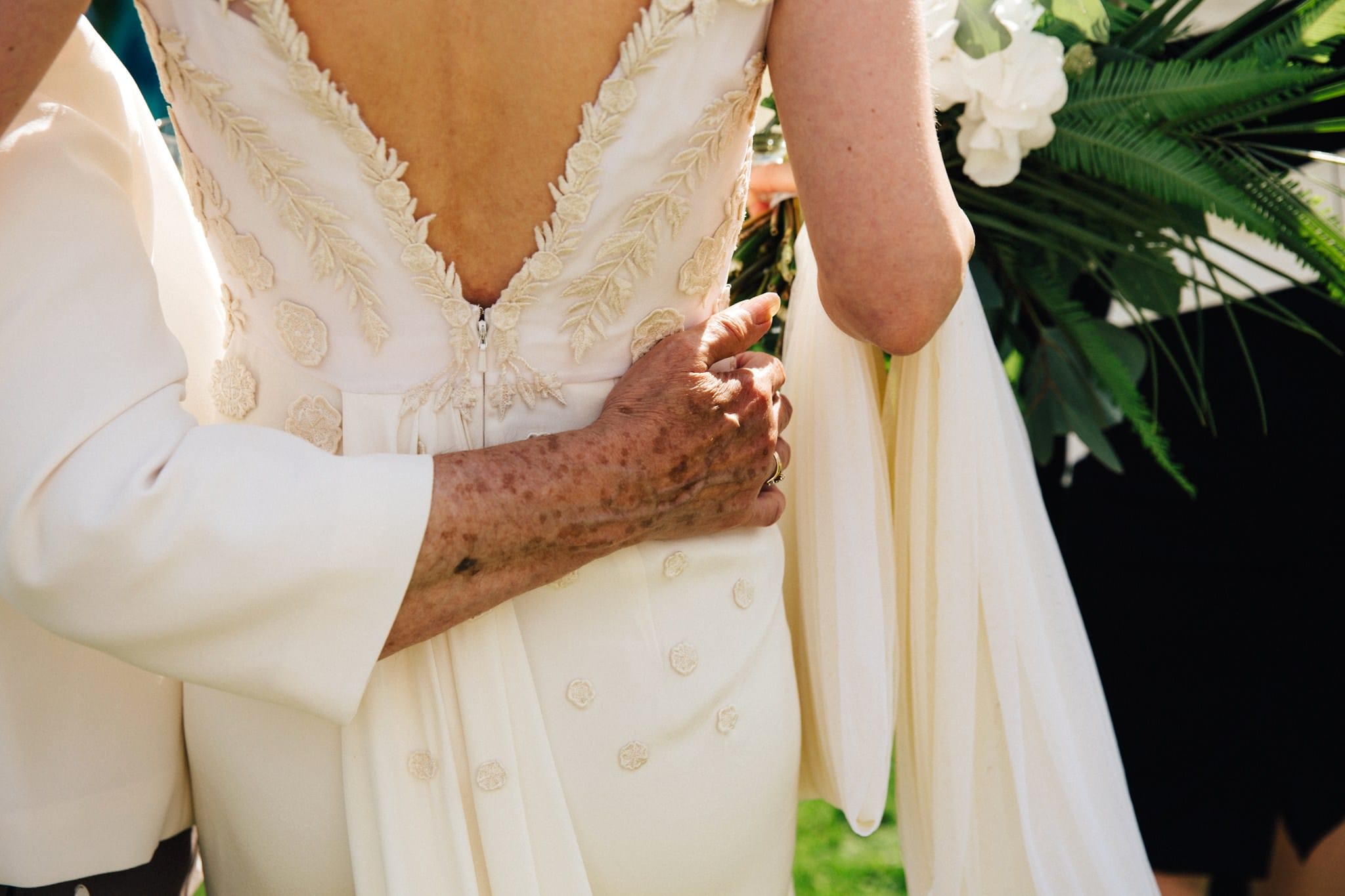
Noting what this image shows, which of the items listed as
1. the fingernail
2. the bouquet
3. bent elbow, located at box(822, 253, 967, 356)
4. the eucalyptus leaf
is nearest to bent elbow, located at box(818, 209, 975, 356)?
bent elbow, located at box(822, 253, 967, 356)

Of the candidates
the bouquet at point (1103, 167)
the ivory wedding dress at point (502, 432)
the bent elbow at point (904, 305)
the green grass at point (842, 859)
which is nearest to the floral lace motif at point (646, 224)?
the ivory wedding dress at point (502, 432)

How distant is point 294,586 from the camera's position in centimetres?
111

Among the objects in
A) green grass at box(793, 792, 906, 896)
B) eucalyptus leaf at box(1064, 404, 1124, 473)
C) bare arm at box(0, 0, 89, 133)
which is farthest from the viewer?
green grass at box(793, 792, 906, 896)

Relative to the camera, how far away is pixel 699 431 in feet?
4.36

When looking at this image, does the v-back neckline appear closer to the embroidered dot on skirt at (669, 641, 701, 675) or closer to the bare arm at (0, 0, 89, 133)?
the bare arm at (0, 0, 89, 133)

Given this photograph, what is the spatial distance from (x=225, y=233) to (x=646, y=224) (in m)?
0.48

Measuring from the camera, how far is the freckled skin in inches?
46.4

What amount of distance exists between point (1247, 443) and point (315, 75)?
2.39 metres

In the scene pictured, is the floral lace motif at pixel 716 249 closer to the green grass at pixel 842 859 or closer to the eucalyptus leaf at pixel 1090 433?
the eucalyptus leaf at pixel 1090 433

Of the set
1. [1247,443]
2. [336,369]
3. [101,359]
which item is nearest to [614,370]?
[336,369]

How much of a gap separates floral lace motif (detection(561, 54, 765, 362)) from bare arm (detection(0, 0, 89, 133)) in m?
0.55

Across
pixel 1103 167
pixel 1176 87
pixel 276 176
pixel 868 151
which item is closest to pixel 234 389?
pixel 276 176

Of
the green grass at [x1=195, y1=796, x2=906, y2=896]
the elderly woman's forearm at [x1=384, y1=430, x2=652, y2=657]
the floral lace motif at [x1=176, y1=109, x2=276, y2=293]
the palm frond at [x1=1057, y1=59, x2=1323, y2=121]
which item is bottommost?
the green grass at [x1=195, y1=796, x2=906, y2=896]

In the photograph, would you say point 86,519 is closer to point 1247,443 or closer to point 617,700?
point 617,700
